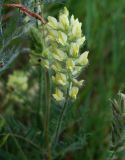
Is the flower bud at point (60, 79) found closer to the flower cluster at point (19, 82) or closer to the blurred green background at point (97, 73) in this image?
the blurred green background at point (97, 73)

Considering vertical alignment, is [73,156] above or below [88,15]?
below

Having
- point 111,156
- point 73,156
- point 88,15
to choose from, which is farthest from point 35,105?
point 111,156

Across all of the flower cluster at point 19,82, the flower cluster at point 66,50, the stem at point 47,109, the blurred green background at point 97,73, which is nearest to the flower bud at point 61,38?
the flower cluster at point 66,50

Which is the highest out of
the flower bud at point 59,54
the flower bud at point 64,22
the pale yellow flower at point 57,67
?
the flower bud at point 64,22

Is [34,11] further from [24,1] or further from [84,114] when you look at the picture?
[84,114]

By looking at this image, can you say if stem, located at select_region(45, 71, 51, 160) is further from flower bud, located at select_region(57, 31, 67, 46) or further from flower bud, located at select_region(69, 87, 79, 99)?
flower bud, located at select_region(57, 31, 67, 46)

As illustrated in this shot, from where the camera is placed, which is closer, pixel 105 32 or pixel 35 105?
pixel 35 105

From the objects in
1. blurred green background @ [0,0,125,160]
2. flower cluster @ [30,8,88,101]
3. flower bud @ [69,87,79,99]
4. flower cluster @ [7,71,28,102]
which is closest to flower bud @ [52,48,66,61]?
flower cluster @ [30,8,88,101]
